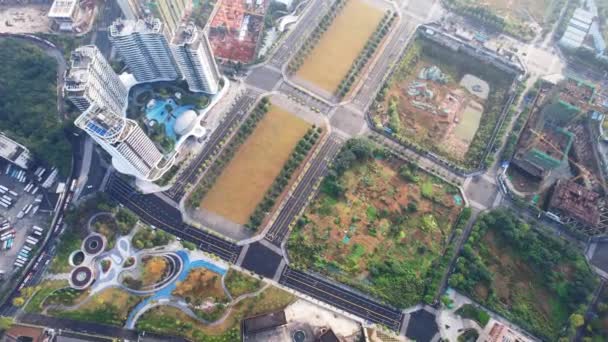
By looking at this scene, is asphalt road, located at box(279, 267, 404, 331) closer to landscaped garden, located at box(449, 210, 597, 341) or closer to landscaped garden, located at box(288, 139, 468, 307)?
landscaped garden, located at box(288, 139, 468, 307)

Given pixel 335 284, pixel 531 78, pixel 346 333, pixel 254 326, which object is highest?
pixel 531 78

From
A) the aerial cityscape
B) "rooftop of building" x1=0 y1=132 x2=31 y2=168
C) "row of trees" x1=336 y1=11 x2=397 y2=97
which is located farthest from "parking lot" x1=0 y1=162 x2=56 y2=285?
"row of trees" x1=336 y1=11 x2=397 y2=97

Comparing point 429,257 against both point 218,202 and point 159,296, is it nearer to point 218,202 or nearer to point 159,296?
point 218,202

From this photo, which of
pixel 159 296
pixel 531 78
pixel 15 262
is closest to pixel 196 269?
pixel 159 296

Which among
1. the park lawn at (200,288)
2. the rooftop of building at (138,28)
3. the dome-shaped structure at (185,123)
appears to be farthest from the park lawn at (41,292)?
the rooftop of building at (138,28)

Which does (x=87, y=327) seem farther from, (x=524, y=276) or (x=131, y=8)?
(x=524, y=276)

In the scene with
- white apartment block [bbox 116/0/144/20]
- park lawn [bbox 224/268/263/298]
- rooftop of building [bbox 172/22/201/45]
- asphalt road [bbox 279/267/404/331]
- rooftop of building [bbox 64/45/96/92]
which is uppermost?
rooftop of building [bbox 172/22/201/45]
